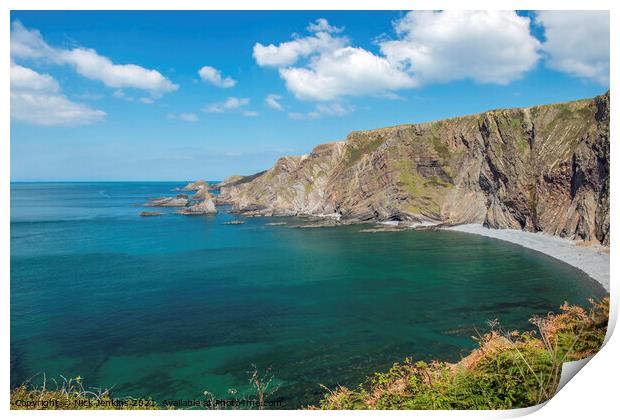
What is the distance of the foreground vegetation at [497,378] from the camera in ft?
24.0

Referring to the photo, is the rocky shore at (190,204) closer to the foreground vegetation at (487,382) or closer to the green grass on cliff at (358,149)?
the green grass on cliff at (358,149)

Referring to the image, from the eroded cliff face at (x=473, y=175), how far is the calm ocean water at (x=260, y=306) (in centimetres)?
794

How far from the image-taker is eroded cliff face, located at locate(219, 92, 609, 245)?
129 ft

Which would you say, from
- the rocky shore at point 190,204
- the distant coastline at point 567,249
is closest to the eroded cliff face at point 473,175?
the distant coastline at point 567,249

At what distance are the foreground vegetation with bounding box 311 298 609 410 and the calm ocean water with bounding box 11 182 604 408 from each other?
6897 millimetres

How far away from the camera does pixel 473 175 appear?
193 ft

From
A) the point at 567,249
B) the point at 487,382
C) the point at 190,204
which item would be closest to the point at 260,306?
the point at 487,382

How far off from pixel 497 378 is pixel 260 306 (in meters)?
18.4

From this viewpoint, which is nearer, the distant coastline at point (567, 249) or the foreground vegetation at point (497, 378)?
the foreground vegetation at point (497, 378)

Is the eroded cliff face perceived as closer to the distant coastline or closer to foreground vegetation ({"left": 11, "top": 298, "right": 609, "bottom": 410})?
the distant coastline

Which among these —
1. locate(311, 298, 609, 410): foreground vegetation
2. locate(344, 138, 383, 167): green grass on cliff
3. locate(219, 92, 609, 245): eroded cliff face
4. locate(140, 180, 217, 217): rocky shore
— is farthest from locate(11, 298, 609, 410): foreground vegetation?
locate(140, 180, 217, 217): rocky shore

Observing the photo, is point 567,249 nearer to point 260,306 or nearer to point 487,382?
point 260,306

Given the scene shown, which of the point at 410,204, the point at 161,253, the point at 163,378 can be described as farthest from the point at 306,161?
the point at 163,378

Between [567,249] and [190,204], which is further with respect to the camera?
[190,204]
